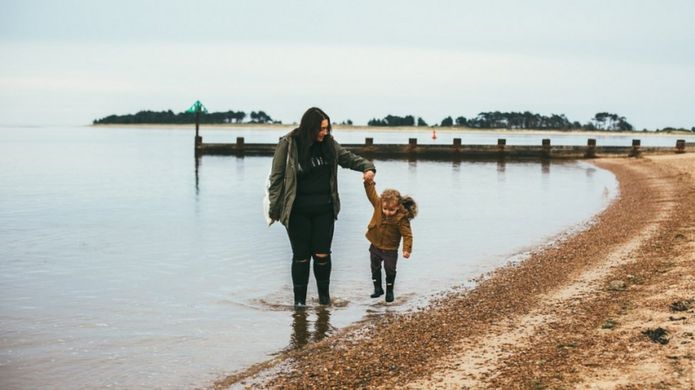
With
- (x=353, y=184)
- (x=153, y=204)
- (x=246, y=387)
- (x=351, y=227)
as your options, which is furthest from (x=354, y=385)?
(x=353, y=184)

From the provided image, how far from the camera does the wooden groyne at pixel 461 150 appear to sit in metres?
50.0

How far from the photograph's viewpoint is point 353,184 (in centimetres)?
3253

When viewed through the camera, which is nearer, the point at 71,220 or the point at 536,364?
the point at 536,364

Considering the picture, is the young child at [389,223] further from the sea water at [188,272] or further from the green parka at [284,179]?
the sea water at [188,272]

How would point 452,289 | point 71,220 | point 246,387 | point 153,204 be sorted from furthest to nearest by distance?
point 153,204, point 71,220, point 452,289, point 246,387

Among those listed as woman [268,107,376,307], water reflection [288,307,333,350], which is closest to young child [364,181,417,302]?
woman [268,107,376,307]

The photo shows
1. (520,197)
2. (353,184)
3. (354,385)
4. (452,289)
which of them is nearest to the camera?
(354,385)

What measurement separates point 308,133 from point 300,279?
5.25ft

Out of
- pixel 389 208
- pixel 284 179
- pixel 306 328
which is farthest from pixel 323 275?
pixel 284 179

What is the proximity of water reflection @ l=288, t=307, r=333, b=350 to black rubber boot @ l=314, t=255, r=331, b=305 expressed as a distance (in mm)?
116

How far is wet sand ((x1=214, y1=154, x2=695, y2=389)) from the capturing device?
5262 millimetres

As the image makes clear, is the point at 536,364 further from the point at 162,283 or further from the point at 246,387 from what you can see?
the point at 162,283

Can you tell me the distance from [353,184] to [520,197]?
9.42 meters

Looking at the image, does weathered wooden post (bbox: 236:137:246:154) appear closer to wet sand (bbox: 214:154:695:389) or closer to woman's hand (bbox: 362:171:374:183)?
wet sand (bbox: 214:154:695:389)
